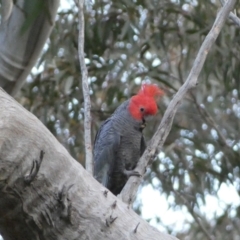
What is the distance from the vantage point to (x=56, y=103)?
3635 millimetres

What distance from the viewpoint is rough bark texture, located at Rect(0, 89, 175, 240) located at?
124 centimetres

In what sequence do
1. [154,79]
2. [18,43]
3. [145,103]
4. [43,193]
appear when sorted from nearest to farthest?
[43,193] → [18,43] → [145,103] → [154,79]

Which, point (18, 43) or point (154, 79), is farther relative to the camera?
point (154, 79)

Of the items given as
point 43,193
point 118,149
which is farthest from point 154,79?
point 43,193

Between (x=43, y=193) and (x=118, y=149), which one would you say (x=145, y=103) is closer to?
(x=118, y=149)

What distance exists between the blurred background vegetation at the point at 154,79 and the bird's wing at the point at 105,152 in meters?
0.85

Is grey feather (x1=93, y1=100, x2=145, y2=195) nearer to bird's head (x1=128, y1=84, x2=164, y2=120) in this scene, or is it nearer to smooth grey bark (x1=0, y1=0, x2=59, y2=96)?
bird's head (x1=128, y1=84, x2=164, y2=120)

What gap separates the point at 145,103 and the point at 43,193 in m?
1.34

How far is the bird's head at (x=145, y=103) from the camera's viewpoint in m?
2.57

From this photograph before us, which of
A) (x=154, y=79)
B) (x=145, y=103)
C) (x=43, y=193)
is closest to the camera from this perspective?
(x=43, y=193)

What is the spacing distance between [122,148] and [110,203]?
4.17ft

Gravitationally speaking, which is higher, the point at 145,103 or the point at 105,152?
the point at 145,103

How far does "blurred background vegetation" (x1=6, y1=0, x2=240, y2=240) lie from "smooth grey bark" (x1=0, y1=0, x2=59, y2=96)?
124 centimetres

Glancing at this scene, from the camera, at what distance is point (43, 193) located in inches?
50.1
